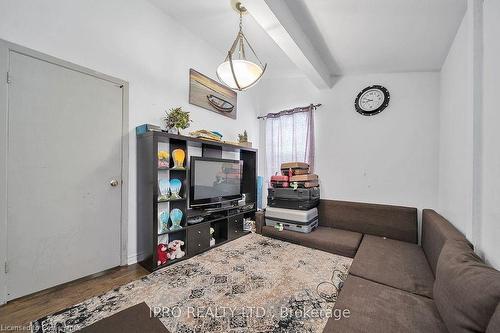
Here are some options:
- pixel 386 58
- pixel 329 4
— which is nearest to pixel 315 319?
pixel 329 4

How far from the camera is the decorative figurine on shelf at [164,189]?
2205mm

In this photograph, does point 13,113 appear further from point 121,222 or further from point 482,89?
point 482,89

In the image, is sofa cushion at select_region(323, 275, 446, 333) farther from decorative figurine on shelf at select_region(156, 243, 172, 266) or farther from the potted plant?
the potted plant

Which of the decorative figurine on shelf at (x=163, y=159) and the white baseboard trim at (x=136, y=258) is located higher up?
the decorative figurine on shelf at (x=163, y=159)

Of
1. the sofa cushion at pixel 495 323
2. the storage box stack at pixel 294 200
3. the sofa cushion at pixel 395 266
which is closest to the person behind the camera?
the sofa cushion at pixel 495 323

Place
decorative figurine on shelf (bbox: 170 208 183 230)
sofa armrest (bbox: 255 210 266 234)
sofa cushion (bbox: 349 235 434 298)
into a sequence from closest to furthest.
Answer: sofa cushion (bbox: 349 235 434 298), decorative figurine on shelf (bbox: 170 208 183 230), sofa armrest (bbox: 255 210 266 234)

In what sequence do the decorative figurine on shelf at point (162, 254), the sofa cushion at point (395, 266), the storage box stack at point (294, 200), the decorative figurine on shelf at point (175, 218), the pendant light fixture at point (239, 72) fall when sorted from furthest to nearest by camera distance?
1. the storage box stack at point (294, 200)
2. the decorative figurine on shelf at point (175, 218)
3. the decorative figurine on shelf at point (162, 254)
4. the pendant light fixture at point (239, 72)
5. the sofa cushion at point (395, 266)

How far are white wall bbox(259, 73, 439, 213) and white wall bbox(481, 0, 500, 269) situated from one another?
1.61 meters

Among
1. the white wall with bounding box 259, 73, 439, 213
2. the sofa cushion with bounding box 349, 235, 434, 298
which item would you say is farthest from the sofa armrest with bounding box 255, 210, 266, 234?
the sofa cushion with bounding box 349, 235, 434, 298

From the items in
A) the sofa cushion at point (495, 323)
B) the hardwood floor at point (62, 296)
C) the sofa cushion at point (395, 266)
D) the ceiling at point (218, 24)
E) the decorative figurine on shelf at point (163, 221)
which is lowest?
the hardwood floor at point (62, 296)

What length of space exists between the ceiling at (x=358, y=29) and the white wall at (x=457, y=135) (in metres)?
0.19

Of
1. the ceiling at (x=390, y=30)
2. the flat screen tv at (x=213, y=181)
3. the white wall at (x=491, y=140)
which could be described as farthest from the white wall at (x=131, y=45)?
the white wall at (x=491, y=140)

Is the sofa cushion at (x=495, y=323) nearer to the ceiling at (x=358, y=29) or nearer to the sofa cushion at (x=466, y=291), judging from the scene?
the sofa cushion at (x=466, y=291)

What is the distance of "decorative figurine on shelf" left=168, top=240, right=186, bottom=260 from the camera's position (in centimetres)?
217
